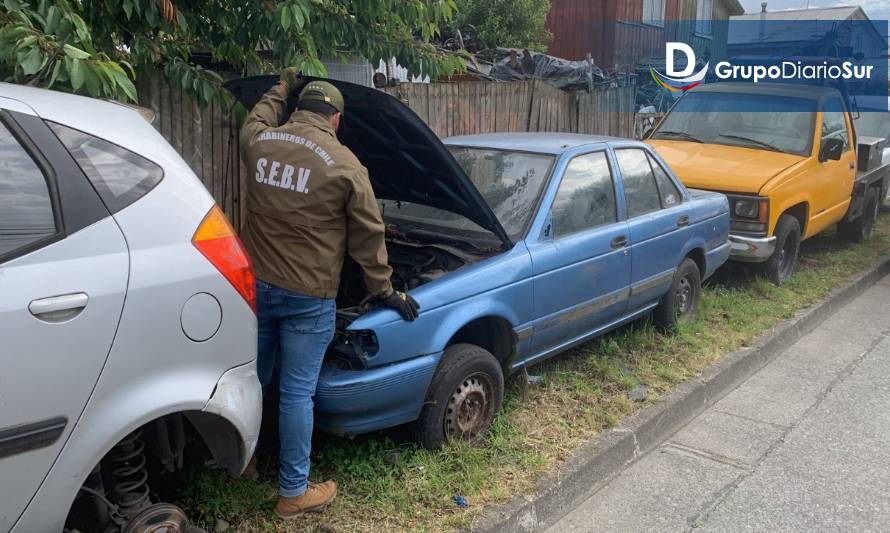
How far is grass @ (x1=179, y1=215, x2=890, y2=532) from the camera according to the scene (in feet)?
11.4

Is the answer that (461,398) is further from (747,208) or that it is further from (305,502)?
(747,208)

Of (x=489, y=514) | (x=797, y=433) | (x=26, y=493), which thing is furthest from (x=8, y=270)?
(x=797, y=433)

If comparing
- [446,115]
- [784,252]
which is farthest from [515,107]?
[784,252]

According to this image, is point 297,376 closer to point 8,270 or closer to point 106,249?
point 106,249

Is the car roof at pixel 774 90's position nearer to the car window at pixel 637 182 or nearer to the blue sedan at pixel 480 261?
the blue sedan at pixel 480 261

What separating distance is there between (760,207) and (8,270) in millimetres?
6373

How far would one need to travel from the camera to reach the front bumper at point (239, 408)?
278 centimetres

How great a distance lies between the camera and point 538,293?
4.37m

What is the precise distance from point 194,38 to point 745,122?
5899 millimetres

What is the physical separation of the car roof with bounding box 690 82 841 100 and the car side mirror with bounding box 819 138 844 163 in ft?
2.12

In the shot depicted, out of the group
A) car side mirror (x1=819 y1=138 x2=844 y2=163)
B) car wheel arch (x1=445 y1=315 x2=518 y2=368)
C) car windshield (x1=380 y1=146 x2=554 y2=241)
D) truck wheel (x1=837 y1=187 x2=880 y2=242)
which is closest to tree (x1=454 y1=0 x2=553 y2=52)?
truck wheel (x1=837 y1=187 x2=880 y2=242)

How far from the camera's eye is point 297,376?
11.0 feet

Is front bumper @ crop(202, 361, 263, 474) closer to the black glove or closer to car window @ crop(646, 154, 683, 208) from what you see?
the black glove

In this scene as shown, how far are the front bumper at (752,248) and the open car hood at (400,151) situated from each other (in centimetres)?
378
